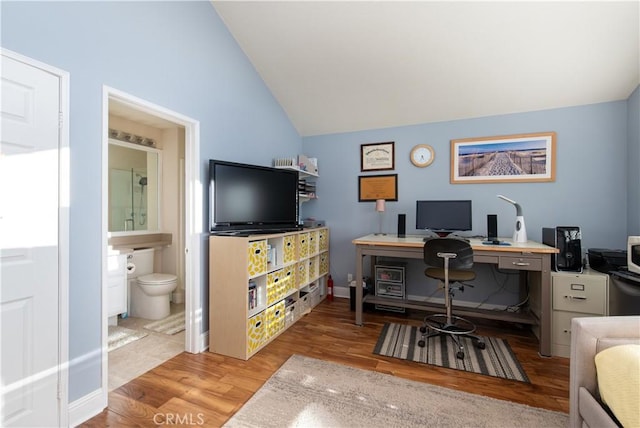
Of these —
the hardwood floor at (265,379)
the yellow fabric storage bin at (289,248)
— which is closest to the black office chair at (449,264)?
the hardwood floor at (265,379)

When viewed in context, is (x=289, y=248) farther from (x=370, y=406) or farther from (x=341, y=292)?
(x=370, y=406)

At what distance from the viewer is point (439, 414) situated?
1644 mm

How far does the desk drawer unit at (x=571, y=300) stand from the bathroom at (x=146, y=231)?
3.19 meters

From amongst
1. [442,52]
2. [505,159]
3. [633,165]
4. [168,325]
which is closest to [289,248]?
[168,325]

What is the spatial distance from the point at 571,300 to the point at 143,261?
4.33 m

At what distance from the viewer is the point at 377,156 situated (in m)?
3.72

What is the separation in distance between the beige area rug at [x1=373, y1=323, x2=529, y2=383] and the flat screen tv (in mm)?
1468

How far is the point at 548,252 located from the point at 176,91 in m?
3.26

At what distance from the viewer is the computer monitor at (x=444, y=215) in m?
3.06

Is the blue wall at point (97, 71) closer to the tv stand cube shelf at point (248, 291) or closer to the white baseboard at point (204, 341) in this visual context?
the tv stand cube shelf at point (248, 291)

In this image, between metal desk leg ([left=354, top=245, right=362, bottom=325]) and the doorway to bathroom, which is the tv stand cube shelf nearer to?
the doorway to bathroom

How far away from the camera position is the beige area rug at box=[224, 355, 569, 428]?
5.18ft

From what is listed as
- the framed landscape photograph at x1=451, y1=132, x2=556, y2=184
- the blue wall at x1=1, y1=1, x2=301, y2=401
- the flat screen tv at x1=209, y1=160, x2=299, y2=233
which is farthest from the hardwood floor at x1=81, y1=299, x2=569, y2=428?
the framed landscape photograph at x1=451, y1=132, x2=556, y2=184

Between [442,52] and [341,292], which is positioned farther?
[341,292]
